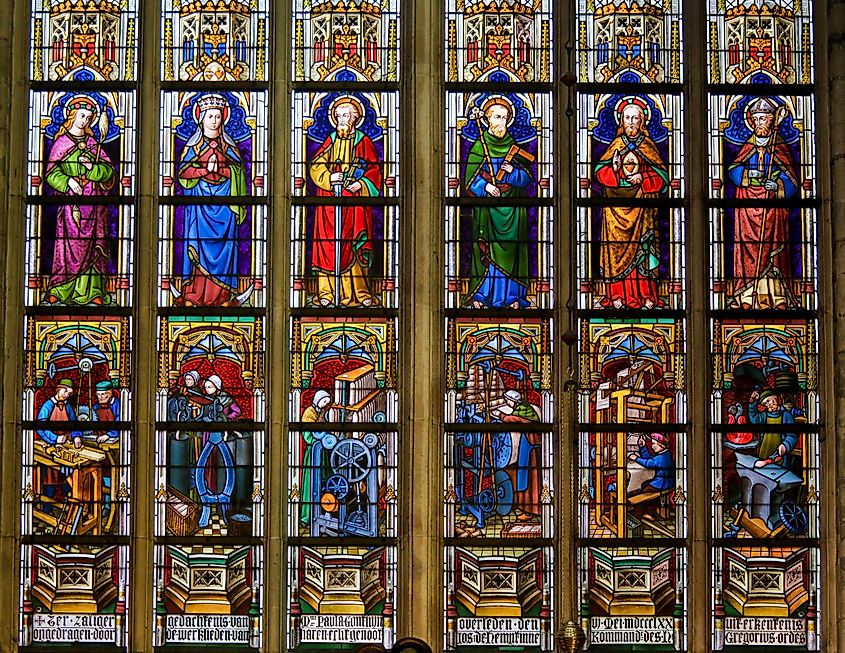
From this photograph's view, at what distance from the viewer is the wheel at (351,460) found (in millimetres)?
10625

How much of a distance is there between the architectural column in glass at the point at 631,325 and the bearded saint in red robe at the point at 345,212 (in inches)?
55.2

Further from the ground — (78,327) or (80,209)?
(80,209)

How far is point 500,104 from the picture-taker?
36.1 ft

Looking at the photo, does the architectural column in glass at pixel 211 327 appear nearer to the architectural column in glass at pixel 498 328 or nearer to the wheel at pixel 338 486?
the wheel at pixel 338 486

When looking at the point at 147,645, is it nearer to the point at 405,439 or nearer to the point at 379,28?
the point at 405,439

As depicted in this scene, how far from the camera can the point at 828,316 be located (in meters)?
10.7

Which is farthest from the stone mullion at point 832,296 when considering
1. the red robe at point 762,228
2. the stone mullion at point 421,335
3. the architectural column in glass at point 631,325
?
the stone mullion at point 421,335

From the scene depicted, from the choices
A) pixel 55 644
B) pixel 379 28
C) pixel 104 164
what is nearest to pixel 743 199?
pixel 379 28

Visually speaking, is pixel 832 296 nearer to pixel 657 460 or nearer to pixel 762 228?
pixel 762 228

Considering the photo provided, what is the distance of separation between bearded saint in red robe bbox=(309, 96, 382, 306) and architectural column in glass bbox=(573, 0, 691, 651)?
1403 millimetres

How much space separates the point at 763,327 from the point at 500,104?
7.59 feet

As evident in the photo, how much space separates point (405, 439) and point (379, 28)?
9.27 feet

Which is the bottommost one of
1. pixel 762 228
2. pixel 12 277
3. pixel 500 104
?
pixel 12 277

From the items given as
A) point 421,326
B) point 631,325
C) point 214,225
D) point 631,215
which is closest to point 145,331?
point 214,225
